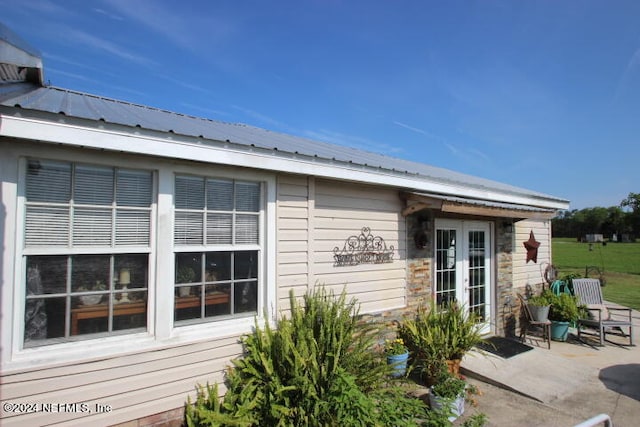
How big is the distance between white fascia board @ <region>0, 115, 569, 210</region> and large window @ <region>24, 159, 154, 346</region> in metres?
0.39

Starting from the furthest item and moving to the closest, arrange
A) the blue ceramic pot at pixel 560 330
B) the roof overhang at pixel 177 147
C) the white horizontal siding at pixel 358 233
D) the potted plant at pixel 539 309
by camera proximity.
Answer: the blue ceramic pot at pixel 560 330
the potted plant at pixel 539 309
the white horizontal siding at pixel 358 233
the roof overhang at pixel 177 147

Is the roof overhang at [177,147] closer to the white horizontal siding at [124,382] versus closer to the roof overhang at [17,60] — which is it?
the white horizontal siding at [124,382]

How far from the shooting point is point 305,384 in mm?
3361

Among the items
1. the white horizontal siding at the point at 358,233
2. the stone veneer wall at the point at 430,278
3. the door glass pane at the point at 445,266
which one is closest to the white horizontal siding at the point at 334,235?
the white horizontal siding at the point at 358,233

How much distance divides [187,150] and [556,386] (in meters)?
5.77

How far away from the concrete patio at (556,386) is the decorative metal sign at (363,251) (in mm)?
1940

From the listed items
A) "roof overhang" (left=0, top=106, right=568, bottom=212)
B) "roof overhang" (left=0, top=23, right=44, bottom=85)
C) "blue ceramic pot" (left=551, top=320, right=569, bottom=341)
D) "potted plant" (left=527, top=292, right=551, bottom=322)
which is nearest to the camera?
"roof overhang" (left=0, top=106, right=568, bottom=212)

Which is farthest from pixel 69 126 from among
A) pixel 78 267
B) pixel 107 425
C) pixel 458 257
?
pixel 458 257

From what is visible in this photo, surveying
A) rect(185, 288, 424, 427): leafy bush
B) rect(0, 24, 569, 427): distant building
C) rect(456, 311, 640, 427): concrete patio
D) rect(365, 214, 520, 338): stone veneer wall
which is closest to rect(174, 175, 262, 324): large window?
rect(0, 24, 569, 427): distant building

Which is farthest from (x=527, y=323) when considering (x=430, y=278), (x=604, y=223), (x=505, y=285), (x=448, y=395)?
(x=604, y=223)

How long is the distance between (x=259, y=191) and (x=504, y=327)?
6344 millimetres

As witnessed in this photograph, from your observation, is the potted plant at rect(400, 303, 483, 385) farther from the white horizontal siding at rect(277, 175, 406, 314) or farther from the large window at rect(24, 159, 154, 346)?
the large window at rect(24, 159, 154, 346)

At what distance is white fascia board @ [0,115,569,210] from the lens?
2.65 m

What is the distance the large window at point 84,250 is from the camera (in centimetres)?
292
